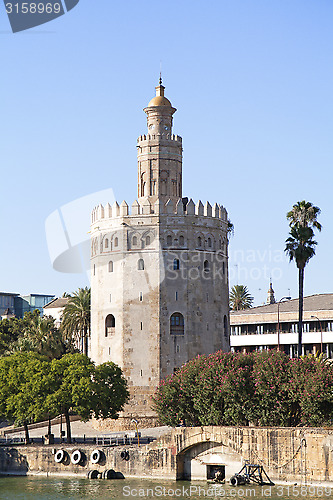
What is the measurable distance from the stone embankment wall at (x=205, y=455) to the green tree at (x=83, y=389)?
2851 mm

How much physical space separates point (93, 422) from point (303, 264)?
850 inches

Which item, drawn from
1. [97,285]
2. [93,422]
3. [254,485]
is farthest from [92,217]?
[254,485]

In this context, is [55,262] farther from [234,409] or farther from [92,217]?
[234,409]

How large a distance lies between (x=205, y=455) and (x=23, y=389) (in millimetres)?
14005

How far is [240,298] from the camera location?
115 m

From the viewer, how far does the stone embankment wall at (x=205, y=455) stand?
155 feet

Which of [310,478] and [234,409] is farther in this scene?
[234,409]

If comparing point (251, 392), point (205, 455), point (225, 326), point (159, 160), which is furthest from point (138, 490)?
point (159, 160)

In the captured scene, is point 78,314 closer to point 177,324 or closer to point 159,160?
point 177,324

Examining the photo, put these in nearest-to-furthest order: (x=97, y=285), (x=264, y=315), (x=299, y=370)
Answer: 1. (x=299, y=370)
2. (x=97, y=285)
3. (x=264, y=315)

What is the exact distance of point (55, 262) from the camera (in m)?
69.1

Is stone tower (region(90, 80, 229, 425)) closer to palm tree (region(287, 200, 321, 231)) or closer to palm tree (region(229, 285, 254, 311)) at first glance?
palm tree (region(287, 200, 321, 231))

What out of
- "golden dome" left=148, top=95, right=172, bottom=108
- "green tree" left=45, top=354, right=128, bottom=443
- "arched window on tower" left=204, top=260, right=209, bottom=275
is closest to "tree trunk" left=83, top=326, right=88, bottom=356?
"arched window on tower" left=204, top=260, right=209, bottom=275

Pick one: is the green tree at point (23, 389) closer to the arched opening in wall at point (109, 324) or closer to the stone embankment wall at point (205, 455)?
the stone embankment wall at point (205, 455)
